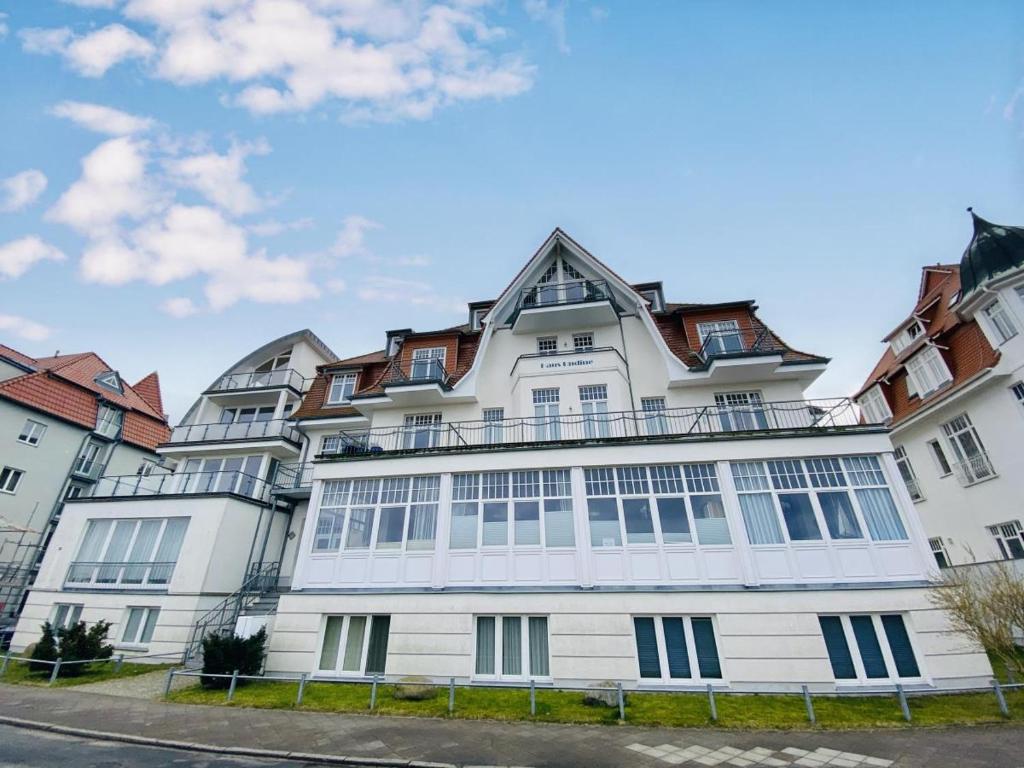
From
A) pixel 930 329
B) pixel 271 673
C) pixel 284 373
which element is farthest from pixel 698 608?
pixel 284 373

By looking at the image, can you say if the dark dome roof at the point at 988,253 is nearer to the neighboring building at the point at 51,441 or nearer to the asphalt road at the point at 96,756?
the asphalt road at the point at 96,756

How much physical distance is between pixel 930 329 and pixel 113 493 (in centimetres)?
3718

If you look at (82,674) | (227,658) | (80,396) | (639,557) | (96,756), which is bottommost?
(96,756)

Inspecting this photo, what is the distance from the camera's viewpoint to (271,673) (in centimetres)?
1261

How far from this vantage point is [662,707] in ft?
31.9

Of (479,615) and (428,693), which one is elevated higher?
(479,615)

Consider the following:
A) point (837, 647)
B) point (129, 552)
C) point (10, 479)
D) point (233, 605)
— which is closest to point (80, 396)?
point (10, 479)

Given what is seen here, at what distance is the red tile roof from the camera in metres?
25.1

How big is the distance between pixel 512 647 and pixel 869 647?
8737 mm

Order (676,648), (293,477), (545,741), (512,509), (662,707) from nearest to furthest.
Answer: (545,741) → (662,707) → (676,648) → (512,509) → (293,477)

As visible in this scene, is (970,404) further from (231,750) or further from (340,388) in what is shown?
(340,388)

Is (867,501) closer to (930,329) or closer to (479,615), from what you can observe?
(479,615)

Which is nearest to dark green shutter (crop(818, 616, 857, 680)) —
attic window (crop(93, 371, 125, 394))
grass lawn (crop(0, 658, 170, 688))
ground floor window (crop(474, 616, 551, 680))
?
ground floor window (crop(474, 616, 551, 680))

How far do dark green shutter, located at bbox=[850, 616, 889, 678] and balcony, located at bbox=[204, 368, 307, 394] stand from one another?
25.0 metres
